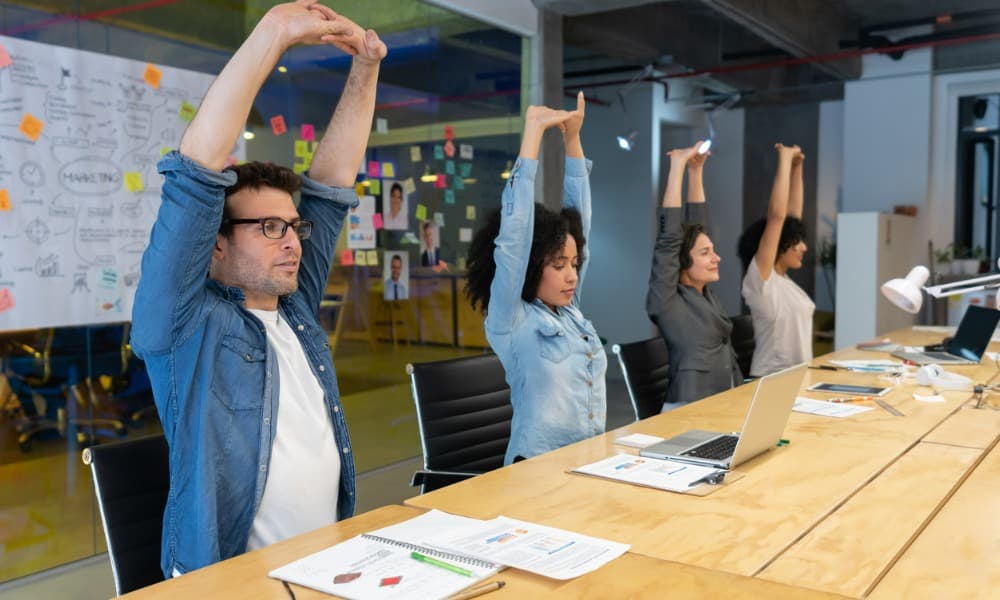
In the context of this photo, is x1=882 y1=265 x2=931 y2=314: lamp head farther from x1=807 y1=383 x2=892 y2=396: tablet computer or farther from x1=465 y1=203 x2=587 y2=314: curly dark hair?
x1=465 y1=203 x2=587 y2=314: curly dark hair

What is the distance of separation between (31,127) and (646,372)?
2614 millimetres

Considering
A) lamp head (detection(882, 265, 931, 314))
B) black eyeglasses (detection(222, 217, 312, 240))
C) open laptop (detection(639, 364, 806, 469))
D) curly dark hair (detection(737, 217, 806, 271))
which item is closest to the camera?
black eyeglasses (detection(222, 217, 312, 240))

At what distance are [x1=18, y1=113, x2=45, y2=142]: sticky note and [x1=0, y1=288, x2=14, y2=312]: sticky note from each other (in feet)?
1.94

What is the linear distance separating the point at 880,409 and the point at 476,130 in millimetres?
3402

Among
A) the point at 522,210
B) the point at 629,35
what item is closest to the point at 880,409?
the point at 522,210

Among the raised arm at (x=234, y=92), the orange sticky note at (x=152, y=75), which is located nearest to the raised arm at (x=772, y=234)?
the orange sticky note at (x=152, y=75)

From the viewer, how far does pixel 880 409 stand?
3053 mm

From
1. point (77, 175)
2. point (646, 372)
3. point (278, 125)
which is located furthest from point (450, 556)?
point (278, 125)

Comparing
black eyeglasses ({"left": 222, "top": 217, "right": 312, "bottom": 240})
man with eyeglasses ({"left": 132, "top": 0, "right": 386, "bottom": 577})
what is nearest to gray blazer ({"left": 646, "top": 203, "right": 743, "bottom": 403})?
man with eyeglasses ({"left": 132, "top": 0, "right": 386, "bottom": 577})

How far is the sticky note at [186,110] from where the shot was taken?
3836 millimetres

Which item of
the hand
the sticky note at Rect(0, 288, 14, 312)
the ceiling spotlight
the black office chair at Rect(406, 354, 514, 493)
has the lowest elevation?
the black office chair at Rect(406, 354, 514, 493)

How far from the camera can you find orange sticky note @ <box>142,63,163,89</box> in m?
3.70

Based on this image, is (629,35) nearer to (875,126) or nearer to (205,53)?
(875,126)

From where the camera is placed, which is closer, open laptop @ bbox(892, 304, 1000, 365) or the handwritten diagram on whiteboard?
the handwritten diagram on whiteboard
